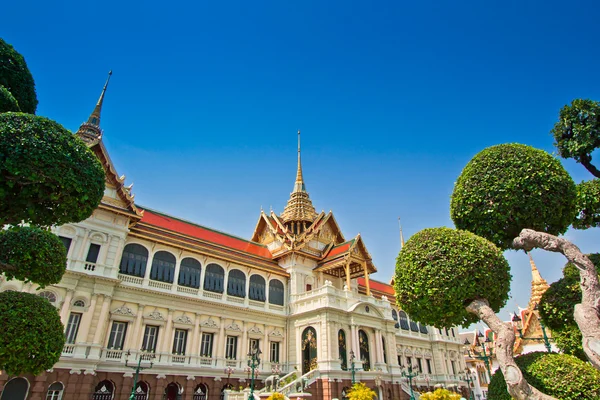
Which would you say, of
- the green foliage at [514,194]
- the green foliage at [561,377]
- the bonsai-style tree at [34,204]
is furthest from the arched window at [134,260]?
the green foliage at [561,377]

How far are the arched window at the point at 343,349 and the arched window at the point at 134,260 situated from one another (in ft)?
44.2

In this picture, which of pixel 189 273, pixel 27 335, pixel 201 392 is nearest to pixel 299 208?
→ pixel 189 273

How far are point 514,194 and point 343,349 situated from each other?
18005 millimetres

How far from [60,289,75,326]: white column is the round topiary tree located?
1644 centimetres

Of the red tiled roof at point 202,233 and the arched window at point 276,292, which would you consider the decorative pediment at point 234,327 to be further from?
the red tiled roof at point 202,233

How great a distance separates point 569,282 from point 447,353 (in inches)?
1381

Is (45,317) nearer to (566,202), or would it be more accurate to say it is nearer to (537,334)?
(566,202)

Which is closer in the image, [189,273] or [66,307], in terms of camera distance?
[66,307]

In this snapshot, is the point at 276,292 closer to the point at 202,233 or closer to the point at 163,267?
the point at 202,233

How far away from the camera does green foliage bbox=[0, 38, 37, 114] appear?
10.8m

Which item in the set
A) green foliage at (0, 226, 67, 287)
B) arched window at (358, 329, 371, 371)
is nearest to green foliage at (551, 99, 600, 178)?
green foliage at (0, 226, 67, 287)

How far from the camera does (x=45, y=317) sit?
32.3ft

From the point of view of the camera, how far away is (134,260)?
22.2 m

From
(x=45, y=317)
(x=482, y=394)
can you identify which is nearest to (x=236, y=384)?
(x=45, y=317)
